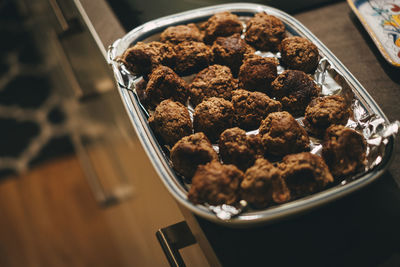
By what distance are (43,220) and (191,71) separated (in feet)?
6.11

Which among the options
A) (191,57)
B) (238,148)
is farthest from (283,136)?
(191,57)

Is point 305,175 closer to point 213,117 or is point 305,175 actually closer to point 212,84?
point 213,117

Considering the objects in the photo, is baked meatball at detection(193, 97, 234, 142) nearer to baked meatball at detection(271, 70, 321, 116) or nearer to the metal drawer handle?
baked meatball at detection(271, 70, 321, 116)

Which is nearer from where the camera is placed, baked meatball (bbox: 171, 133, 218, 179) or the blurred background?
baked meatball (bbox: 171, 133, 218, 179)

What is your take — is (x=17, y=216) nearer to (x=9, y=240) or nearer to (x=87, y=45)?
(x=9, y=240)

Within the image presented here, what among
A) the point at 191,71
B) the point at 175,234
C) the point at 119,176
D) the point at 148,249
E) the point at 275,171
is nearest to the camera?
the point at 275,171

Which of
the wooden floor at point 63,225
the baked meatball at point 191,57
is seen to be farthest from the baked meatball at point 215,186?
the wooden floor at point 63,225

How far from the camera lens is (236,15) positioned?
1371 mm

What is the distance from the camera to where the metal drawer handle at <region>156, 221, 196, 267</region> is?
2.91ft

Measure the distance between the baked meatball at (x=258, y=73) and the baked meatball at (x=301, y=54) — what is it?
0.23 feet

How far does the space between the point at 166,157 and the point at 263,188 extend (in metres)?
0.32

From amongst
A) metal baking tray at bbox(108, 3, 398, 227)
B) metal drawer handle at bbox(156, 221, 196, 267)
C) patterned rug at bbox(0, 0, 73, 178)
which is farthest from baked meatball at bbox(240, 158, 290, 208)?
patterned rug at bbox(0, 0, 73, 178)

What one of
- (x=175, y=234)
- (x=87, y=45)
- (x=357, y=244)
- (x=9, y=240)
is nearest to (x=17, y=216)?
(x=9, y=240)

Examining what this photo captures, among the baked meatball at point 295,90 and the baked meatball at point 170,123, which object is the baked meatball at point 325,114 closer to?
the baked meatball at point 295,90
